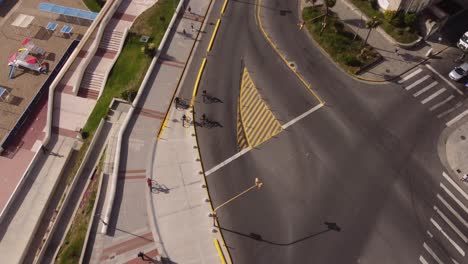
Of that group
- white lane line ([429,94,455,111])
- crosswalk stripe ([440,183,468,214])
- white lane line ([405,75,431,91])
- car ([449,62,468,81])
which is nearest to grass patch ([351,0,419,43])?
white lane line ([405,75,431,91])

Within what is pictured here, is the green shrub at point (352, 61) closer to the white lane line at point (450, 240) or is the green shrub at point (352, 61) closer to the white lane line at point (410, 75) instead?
the white lane line at point (410, 75)

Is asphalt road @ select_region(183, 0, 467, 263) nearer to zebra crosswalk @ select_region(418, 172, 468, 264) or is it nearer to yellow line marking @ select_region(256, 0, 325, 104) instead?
zebra crosswalk @ select_region(418, 172, 468, 264)

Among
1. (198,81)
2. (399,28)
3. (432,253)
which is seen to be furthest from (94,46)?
(432,253)

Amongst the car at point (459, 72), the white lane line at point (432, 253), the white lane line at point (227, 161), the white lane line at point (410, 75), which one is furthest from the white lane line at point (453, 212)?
the white lane line at point (227, 161)

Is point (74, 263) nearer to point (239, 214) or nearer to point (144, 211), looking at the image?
point (144, 211)

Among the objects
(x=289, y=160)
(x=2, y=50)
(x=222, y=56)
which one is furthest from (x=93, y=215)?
(x=2, y=50)
